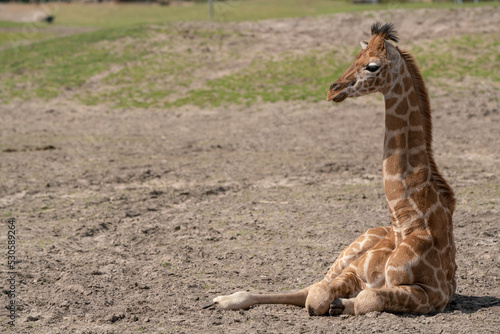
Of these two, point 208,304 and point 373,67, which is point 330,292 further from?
point 373,67

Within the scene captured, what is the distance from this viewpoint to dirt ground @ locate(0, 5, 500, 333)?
5504 mm

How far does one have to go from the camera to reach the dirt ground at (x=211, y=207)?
550cm

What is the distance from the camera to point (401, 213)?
5.16 metres

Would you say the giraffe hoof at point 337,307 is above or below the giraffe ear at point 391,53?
below

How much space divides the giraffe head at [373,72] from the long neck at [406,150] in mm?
91

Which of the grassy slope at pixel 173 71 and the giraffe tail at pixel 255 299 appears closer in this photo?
the giraffe tail at pixel 255 299

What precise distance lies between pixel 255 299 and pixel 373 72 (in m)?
A: 2.10

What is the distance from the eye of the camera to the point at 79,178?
10398 mm

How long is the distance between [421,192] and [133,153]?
313 inches

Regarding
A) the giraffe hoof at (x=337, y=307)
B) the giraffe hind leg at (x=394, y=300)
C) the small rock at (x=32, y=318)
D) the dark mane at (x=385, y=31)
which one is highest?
the dark mane at (x=385, y=31)

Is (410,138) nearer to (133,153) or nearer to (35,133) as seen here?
(133,153)

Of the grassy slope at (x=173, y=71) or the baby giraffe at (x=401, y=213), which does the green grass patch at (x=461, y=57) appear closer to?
the grassy slope at (x=173, y=71)

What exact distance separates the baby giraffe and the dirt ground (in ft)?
0.59

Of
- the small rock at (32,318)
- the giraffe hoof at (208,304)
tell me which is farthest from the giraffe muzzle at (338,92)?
the small rock at (32,318)
